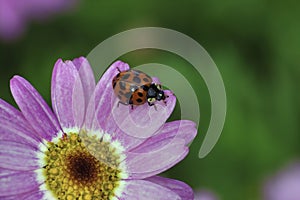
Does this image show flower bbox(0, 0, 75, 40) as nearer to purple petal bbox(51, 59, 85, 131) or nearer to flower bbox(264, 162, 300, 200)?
flower bbox(264, 162, 300, 200)

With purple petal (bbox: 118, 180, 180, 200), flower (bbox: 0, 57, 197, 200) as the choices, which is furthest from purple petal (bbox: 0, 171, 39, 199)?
purple petal (bbox: 118, 180, 180, 200)

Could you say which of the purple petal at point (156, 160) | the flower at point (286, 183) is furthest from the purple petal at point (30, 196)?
the flower at point (286, 183)

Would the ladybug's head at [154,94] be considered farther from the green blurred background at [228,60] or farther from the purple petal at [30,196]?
the green blurred background at [228,60]

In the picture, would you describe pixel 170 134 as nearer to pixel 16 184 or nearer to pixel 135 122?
pixel 135 122

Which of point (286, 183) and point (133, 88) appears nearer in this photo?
point (133, 88)

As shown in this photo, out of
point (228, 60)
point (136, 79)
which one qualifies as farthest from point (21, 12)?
point (136, 79)
